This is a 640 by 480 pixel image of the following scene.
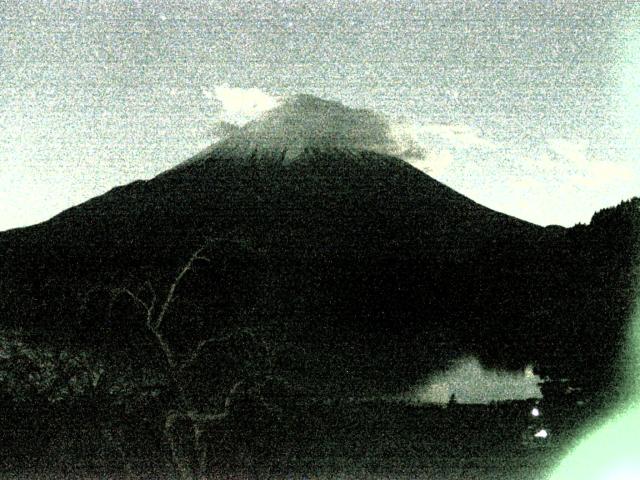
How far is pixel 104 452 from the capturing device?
19203 millimetres

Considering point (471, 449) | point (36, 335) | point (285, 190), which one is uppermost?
point (285, 190)

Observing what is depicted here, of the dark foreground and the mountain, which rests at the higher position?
the mountain

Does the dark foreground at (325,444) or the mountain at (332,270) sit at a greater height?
the mountain at (332,270)

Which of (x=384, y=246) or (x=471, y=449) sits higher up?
(x=384, y=246)

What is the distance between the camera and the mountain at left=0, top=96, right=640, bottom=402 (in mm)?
25047

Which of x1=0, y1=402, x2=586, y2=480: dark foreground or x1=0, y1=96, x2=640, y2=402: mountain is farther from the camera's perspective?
x1=0, y1=96, x2=640, y2=402: mountain

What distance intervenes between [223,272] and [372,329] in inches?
732

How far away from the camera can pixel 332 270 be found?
100125 millimetres

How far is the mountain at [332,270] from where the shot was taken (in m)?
25.0

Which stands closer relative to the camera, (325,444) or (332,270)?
(325,444)

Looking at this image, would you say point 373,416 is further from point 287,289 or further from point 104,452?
point 287,289

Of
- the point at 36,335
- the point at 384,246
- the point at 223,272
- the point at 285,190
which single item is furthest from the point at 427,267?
the point at 36,335

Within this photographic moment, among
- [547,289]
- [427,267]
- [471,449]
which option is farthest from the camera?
[427,267]

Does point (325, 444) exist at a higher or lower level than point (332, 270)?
lower
